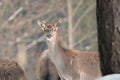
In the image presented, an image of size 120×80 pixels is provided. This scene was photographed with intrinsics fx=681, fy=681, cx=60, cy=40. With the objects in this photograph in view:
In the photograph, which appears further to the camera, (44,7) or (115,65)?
(44,7)

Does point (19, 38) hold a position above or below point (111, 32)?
below

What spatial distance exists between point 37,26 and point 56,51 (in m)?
18.7

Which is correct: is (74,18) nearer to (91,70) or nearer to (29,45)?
(29,45)

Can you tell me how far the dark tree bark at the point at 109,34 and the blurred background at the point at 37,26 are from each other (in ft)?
76.0

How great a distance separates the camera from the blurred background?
105 ft

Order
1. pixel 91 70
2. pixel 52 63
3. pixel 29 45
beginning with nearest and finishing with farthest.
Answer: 1. pixel 52 63
2. pixel 91 70
3. pixel 29 45

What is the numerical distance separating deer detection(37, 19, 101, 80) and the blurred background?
1732cm

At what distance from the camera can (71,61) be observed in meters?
14.1

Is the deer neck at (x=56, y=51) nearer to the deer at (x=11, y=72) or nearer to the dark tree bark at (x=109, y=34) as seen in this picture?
the deer at (x=11, y=72)

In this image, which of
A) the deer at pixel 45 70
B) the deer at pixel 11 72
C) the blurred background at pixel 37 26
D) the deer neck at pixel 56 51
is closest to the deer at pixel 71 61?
the deer neck at pixel 56 51

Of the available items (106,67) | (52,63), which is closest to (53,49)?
(52,63)

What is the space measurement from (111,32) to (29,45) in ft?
80.1

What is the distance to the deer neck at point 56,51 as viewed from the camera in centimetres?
1363

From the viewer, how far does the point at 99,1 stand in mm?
8273
